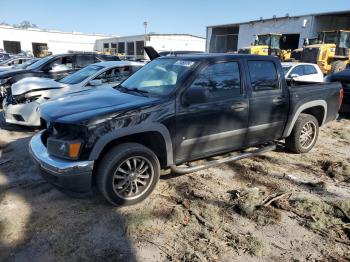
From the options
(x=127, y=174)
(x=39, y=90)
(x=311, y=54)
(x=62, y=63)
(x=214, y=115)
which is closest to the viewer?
(x=127, y=174)

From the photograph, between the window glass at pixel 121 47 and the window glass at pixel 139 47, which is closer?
the window glass at pixel 139 47

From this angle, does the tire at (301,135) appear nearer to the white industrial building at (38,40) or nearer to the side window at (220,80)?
the side window at (220,80)

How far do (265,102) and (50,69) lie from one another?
24.1ft

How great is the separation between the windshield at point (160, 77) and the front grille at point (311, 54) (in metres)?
15.6

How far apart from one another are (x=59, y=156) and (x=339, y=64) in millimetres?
17654

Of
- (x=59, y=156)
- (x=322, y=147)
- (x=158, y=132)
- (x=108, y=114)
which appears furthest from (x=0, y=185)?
(x=322, y=147)

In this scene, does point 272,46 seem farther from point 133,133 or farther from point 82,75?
point 133,133

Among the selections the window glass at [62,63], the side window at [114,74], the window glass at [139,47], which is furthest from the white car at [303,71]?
the window glass at [139,47]

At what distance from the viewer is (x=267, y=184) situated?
4547 millimetres

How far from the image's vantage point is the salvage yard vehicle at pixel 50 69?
9164 millimetres

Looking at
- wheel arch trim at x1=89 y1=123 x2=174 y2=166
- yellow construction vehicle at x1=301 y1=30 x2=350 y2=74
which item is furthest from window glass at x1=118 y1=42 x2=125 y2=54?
wheel arch trim at x1=89 y1=123 x2=174 y2=166

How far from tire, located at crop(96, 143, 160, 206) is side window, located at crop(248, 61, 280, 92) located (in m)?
1.94

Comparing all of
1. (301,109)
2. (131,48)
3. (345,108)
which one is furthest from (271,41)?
(131,48)

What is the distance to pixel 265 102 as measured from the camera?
4828 mm
